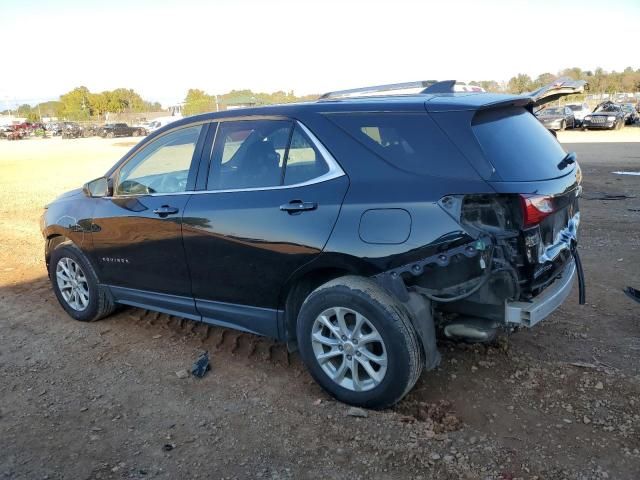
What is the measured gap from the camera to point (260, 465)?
2.97 m

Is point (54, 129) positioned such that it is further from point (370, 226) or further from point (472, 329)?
point (472, 329)

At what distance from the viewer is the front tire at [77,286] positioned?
16.1ft

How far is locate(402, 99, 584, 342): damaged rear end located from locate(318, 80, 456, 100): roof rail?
0.55m

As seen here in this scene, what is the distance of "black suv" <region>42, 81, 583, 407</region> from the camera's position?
3.08 m

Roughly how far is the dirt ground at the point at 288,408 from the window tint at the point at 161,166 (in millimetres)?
1284

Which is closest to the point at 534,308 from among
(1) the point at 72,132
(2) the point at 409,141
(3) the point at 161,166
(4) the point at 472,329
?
(4) the point at 472,329

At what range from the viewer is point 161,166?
4.54 meters

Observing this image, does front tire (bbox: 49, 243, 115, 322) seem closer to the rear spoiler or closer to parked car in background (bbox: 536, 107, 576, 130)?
the rear spoiler

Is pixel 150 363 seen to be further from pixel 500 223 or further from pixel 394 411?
pixel 500 223

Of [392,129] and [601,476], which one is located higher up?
[392,129]

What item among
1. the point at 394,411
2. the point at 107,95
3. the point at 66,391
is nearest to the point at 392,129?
the point at 394,411

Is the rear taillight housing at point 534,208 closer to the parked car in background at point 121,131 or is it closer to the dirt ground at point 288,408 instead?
the dirt ground at point 288,408

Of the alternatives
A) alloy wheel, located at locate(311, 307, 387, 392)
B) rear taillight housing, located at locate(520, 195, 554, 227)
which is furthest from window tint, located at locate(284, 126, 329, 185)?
rear taillight housing, located at locate(520, 195, 554, 227)

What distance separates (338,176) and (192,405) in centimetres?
177
